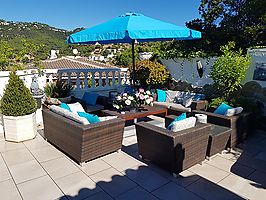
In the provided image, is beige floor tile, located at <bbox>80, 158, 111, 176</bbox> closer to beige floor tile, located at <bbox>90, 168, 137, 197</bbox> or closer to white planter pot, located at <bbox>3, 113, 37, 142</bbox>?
beige floor tile, located at <bbox>90, 168, 137, 197</bbox>

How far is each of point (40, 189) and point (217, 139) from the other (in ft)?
8.45

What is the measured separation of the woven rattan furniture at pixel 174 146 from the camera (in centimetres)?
269

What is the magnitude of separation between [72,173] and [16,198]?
720mm

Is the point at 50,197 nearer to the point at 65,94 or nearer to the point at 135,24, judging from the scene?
the point at 135,24

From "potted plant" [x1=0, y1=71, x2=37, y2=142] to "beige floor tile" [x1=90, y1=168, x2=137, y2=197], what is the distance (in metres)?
2.02

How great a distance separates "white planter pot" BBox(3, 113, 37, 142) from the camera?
13.1 feet

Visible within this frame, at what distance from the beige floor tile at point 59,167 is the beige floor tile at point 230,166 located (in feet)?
6.77

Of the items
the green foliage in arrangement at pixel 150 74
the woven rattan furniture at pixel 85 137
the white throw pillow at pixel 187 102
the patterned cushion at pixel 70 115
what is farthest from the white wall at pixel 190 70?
the patterned cushion at pixel 70 115

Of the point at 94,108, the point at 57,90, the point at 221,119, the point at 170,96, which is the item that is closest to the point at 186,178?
the point at 221,119

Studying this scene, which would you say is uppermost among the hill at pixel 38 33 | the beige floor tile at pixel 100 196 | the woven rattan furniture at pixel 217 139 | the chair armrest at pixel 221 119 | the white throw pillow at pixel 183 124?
the hill at pixel 38 33

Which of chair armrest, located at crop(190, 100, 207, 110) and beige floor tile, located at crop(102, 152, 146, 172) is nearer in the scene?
beige floor tile, located at crop(102, 152, 146, 172)

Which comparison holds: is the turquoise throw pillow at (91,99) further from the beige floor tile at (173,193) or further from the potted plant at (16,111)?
the beige floor tile at (173,193)

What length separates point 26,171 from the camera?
117 inches

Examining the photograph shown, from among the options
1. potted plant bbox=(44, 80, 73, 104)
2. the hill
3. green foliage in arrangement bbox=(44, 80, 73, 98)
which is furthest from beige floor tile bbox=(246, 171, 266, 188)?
the hill
